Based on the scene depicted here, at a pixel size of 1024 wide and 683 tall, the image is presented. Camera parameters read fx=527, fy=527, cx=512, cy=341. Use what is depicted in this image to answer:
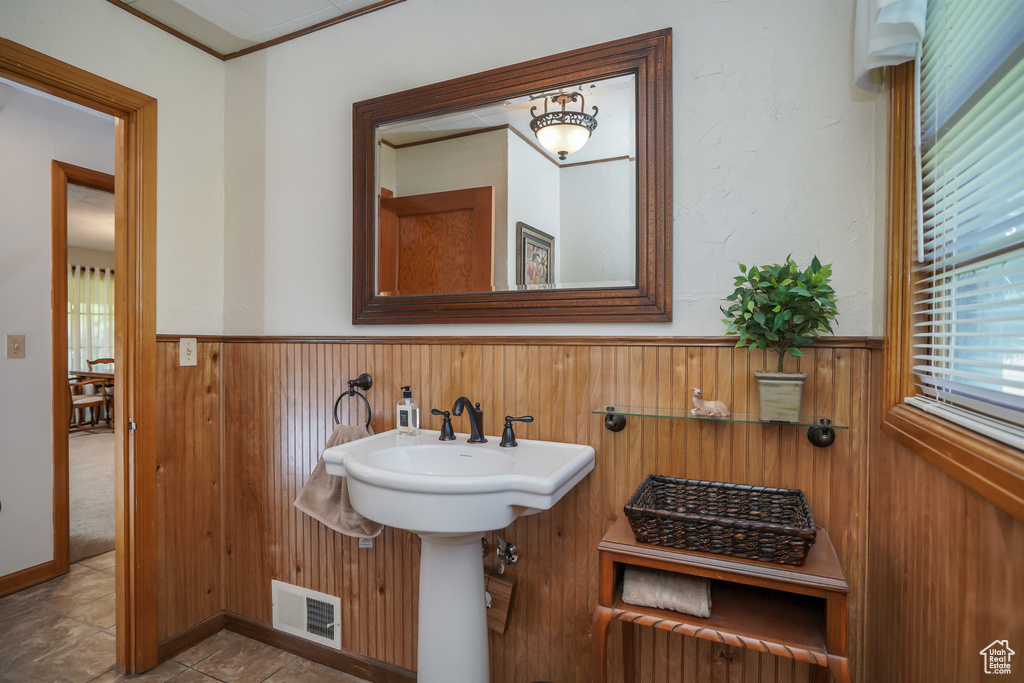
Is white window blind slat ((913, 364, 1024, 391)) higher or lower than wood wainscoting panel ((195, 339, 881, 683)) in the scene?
higher

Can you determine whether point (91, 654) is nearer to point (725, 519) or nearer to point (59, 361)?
point (59, 361)

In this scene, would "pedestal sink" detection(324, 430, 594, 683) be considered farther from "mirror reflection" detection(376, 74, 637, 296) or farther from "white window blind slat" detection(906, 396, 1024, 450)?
"white window blind slat" detection(906, 396, 1024, 450)

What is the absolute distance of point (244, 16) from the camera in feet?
6.22

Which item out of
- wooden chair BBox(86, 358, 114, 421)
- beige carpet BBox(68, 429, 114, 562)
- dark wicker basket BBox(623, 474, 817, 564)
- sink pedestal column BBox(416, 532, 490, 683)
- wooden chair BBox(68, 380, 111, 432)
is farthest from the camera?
wooden chair BBox(86, 358, 114, 421)

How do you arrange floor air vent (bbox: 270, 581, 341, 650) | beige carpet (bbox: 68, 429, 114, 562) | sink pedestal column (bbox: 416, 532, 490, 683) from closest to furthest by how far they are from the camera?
sink pedestal column (bbox: 416, 532, 490, 683) < floor air vent (bbox: 270, 581, 341, 650) < beige carpet (bbox: 68, 429, 114, 562)

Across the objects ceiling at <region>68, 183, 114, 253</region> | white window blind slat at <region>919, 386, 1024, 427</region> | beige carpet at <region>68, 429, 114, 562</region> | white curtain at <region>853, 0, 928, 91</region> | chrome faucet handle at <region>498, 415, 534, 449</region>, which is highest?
ceiling at <region>68, 183, 114, 253</region>

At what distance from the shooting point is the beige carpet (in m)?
2.91

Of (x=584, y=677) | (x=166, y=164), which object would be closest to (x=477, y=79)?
(x=166, y=164)

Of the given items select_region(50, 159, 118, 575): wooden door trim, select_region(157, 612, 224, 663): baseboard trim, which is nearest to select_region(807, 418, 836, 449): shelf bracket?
select_region(157, 612, 224, 663): baseboard trim

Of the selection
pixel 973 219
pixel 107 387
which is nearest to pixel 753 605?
pixel 973 219

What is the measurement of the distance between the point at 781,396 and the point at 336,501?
1.37 meters

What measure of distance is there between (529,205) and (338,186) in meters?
0.78

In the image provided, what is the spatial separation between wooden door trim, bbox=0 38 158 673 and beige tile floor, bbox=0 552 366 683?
0.41ft

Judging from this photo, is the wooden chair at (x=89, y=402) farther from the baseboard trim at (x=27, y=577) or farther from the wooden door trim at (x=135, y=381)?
the wooden door trim at (x=135, y=381)
